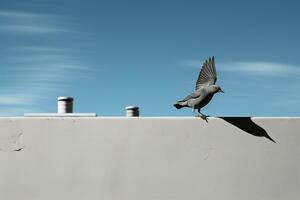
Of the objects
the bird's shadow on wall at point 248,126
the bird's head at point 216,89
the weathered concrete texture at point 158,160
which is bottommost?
the weathered concrete texture at point 158,160

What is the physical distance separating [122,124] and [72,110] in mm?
2796

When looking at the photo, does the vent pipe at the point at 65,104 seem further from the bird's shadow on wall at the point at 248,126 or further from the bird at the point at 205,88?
the bird's shadow on wall at the point at 248,126

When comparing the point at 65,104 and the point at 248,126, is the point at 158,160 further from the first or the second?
the point at 65,104

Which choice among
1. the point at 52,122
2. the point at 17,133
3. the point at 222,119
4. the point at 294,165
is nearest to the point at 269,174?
the point at 294,165

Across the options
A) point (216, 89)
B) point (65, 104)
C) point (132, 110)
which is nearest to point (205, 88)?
point (216, 89)

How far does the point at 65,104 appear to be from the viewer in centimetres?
1122

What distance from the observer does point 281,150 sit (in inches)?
338

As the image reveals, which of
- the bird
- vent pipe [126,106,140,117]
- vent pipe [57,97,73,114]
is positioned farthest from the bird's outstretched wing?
vent pipe [126,106,140,117]

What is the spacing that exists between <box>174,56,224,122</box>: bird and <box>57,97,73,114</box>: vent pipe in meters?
3.27

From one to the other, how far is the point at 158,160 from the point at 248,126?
1.55m

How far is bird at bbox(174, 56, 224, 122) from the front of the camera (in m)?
8.62

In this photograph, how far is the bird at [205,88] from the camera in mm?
8617

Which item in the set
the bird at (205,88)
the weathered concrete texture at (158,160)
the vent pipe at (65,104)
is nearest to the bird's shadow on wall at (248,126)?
the weathered concrete texture at (158,160)

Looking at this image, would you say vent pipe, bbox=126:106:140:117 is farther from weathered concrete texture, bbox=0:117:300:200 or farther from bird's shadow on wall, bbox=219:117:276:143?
bird's shadow on wall, bbox=219:117:276:143
